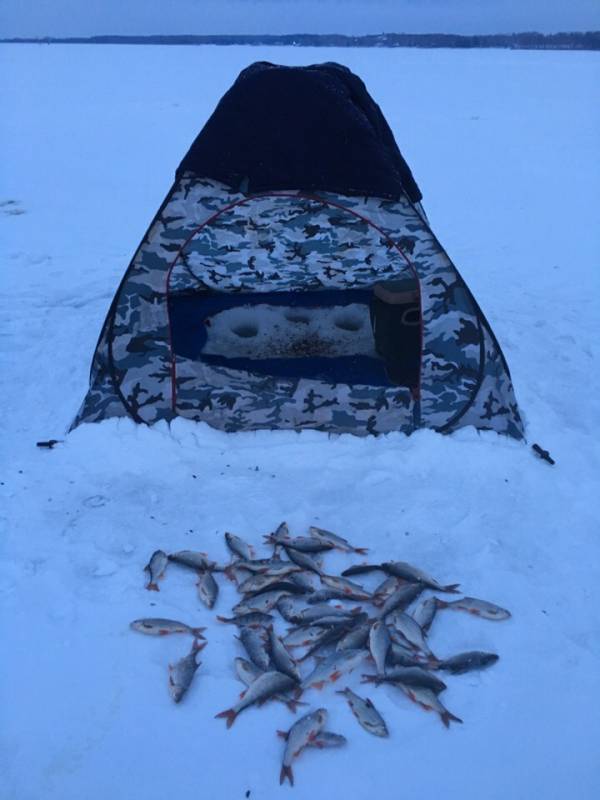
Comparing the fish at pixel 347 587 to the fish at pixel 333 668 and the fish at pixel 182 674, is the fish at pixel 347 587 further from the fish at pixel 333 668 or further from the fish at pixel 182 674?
the fish at pixel 182 674

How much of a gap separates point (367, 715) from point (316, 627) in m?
0.47

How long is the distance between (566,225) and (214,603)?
27.2 ft

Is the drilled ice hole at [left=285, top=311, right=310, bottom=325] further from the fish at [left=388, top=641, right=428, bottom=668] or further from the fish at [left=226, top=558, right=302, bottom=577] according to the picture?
the fish at [left=388, top=641, right=428, bottom=668]

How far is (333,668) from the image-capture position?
2945mm

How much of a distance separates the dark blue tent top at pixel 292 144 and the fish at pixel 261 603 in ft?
7.71

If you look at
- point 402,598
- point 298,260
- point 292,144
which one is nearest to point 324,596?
point 402,598

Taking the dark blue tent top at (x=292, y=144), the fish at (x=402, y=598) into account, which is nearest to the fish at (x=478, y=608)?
the fish at (x=402, y=598)

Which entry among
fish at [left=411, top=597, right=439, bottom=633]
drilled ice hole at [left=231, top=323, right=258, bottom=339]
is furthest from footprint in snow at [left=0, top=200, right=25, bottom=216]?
fish at [left=411, top=597, right=439, bottom=633]

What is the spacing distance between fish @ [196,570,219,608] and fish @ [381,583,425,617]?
78 centimetres

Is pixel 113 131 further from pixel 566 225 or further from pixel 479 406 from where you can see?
pixel 479 406

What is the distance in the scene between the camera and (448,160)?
46.3ft

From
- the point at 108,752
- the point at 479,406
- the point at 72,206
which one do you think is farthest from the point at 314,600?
the point at 72,206

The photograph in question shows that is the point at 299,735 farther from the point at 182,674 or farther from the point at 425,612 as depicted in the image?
the point at 425,612

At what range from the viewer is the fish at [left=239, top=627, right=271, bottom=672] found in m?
3.02
